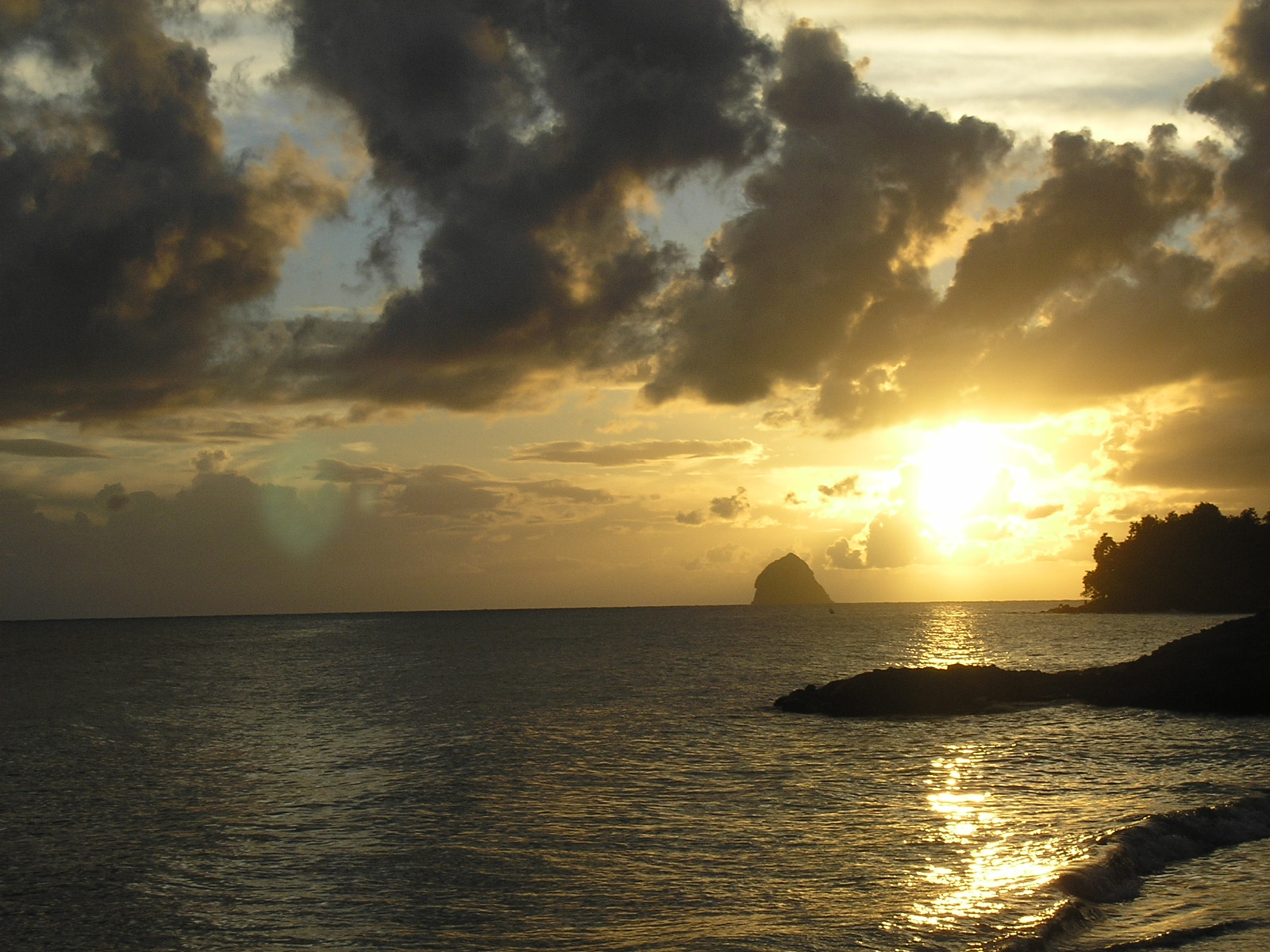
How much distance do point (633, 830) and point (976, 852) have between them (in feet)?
26.2

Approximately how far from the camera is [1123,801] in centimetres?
2570

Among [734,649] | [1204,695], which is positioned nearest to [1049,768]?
[1204,695]

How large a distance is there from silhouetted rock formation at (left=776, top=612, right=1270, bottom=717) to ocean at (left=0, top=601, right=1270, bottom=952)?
2.52 m

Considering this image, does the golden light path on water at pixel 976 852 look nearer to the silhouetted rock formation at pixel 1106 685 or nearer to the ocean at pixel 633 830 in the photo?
the ocean at pixel 633 830

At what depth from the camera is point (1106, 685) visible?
1970 inches

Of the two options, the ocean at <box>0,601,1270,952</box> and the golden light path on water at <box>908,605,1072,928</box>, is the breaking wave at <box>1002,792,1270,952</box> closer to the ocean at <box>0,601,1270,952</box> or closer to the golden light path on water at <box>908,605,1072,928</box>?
the ocean at <box>0,601,1270,952</box>

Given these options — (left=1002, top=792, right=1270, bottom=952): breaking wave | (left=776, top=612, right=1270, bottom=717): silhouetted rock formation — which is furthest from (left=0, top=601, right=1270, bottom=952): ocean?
(left=776, top=612, right=1270, bottom=717): silhouetted rock formation

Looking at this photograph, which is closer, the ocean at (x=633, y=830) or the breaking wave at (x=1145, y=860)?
the breaking wave at (x=1145, y=860)

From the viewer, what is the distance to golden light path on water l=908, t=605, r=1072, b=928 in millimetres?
17172

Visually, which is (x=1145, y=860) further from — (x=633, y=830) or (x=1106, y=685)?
(x=1106, y=685)

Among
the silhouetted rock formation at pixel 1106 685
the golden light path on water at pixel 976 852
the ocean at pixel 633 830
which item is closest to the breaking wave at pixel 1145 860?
the ocean at pixel 633 830

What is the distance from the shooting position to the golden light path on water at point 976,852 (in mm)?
17172

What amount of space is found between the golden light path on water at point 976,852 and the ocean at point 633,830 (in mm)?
92

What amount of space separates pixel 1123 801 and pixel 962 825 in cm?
544
